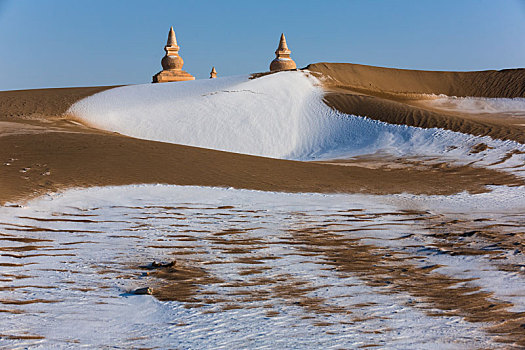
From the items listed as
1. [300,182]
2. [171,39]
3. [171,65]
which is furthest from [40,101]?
[300,182]

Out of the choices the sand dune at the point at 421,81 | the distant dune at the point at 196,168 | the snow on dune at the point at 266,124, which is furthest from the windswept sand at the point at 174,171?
the sand dune at the point at 421,81

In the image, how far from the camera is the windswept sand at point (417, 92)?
19.8 meters

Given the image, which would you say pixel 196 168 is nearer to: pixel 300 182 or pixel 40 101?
pixel 300 182

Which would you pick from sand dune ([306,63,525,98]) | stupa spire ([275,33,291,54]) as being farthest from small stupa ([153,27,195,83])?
sand dune ([306,63,525,98])

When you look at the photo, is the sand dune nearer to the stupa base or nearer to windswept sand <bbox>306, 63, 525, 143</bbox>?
windswept sand <bbox>306, 63, 525, 143</bbox>

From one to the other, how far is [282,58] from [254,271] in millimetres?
30788

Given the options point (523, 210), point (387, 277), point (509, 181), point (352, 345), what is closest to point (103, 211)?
point (387, 277)

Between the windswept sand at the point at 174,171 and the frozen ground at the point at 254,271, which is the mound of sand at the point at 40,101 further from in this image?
the frozen ground at the point at 254,271

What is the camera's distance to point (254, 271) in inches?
266

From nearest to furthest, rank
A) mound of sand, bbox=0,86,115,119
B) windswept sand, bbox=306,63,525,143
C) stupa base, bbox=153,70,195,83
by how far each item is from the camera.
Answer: windswept sand, bbox=306,63,525,143, mound of sand, bbox=0,86,115,119, stupa base, bbox=153,70,195,83

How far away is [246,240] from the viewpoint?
26.4 ft

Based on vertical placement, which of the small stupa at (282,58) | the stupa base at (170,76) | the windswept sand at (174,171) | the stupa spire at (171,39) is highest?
the stupa spire at (171,39)

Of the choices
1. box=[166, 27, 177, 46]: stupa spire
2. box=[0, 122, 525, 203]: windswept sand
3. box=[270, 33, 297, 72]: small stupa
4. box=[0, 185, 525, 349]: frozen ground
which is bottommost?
box=[0, 185, 525, 349]: frozen ground

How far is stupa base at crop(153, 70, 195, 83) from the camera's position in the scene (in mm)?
34656
